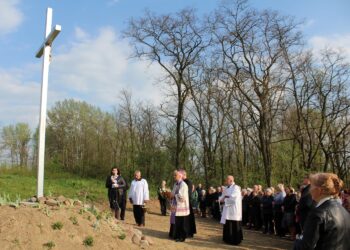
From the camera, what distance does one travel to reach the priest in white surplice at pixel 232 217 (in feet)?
36.7

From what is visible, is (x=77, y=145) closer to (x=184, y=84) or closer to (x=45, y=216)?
(x=184, y=84)

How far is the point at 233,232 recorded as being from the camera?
1123 cm

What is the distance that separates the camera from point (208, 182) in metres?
28.5

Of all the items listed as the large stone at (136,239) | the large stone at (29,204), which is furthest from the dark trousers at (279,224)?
the large stone at (29,204)

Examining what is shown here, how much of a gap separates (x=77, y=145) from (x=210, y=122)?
14.1m

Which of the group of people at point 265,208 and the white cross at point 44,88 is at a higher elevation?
the white cross at point 44,88

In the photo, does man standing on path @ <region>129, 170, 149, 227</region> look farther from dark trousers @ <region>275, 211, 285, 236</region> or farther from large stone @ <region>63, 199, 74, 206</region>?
dark trousers @ <region>275, 211, 285, 236</region>

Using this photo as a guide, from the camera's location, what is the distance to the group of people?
3.59 m

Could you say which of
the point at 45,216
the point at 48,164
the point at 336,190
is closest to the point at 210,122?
the point at 48,164

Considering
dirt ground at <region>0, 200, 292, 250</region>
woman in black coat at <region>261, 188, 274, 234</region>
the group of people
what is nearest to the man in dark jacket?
the group of people

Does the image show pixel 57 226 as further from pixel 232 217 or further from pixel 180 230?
pixel 232 217

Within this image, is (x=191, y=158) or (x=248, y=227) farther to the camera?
(x=191, y=158)

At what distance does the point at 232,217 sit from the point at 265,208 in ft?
11.9

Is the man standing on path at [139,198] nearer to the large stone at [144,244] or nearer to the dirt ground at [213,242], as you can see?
the dirt ground at [213,242]
